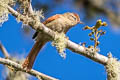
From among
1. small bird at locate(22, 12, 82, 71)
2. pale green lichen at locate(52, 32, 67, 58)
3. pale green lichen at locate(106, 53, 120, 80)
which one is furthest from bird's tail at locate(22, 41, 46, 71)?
pale green lichen at locate(106, 53, 120, 80)

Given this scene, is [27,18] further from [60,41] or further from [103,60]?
[103,60]

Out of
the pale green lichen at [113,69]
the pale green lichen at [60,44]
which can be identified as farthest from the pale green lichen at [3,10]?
the pale green lichen at [113,69]

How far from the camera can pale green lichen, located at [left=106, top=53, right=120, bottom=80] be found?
8.68 feet

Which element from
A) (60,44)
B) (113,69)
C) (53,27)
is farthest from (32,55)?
(113,69)

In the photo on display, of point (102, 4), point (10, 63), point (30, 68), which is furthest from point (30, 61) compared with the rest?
point (102, 4)

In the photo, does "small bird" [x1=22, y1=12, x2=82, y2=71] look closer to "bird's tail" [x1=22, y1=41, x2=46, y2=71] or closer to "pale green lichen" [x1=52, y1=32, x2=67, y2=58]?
"bird's tail" [x1=22, y1=41, x2=46, y2=71]

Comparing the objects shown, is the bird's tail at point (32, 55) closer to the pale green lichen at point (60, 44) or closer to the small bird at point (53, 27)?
the small bird at point (53, 27)

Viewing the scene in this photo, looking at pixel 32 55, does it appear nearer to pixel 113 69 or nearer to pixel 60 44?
pixel 60 44

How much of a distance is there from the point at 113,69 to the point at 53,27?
0.98 meters

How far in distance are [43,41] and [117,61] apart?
0.91 metres

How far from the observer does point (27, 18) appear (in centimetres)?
230

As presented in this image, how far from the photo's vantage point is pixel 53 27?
10.8ft

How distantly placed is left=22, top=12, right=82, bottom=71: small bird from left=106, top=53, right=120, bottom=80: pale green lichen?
72 cm

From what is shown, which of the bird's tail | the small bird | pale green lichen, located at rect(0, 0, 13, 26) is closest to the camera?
pale green lichen, located at rect(0, 0, 13, 26)
